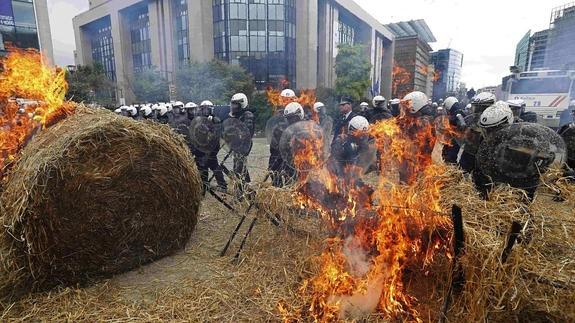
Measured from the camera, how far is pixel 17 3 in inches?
914

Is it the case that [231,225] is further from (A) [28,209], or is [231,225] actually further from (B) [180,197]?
(A) [28,209]

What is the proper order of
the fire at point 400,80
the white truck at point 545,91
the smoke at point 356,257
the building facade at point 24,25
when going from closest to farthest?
1. the smoke at point 356,257
2. the white truck at point 545,91
3. the building facade at point 24,25
4. the fire at point 400,80

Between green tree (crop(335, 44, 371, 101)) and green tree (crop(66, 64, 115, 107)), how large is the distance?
67.3 feet

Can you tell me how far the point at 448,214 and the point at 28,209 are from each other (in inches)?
155

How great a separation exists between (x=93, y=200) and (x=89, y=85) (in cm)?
2540

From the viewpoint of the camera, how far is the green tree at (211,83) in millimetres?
23156

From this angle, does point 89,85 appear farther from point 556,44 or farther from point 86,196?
point 556,44

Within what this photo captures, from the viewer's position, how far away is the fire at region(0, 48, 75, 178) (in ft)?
15.2

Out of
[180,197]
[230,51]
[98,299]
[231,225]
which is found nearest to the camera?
[98,299]

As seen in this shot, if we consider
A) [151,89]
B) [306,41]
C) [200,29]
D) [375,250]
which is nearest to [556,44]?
[375,250]

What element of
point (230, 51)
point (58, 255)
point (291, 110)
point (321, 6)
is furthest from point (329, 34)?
point (58, 255)

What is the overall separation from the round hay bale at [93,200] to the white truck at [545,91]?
52.8ft

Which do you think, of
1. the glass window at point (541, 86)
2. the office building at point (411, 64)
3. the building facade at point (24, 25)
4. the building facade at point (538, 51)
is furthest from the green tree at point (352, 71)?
A: the building facade at point (24, 25)

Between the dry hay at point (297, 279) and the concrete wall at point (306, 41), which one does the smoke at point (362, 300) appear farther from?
the concrete wall at point (306, 41)
